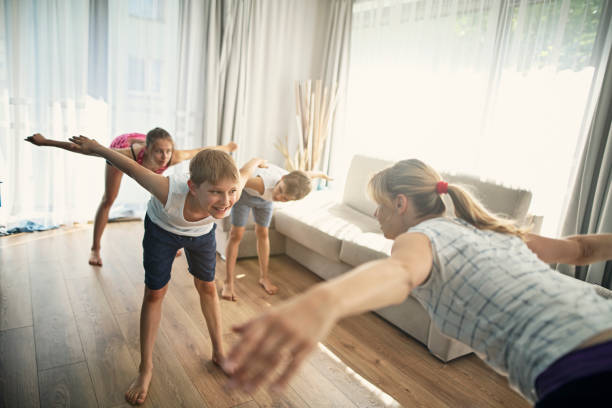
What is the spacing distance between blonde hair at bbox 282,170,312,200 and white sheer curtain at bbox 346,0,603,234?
5.19ft

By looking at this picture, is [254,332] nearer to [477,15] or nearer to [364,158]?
[364,158]

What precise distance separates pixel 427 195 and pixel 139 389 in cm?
141

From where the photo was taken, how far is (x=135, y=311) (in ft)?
7.58

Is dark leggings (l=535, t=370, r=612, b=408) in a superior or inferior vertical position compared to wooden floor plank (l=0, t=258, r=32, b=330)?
superior

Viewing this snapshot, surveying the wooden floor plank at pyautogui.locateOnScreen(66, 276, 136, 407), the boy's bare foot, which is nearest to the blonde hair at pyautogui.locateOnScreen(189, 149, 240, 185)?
the wooden floor plank at pyautogui.locateOnScreen(66, 276, 136, 407)

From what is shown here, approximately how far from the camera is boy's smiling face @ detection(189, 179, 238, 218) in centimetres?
143

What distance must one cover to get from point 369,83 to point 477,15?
124 cm

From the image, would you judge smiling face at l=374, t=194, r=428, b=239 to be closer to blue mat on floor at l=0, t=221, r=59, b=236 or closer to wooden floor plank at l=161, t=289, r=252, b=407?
wooden floor plank at l=161, t=289, r=252, b=407

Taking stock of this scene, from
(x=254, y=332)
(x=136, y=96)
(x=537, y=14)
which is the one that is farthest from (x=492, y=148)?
(x=136, y=96)

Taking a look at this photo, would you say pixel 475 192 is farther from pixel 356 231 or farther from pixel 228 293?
pixel 228 293

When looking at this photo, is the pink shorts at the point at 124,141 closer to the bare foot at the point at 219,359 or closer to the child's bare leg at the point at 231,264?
the child's bare leg at the point at 231,264

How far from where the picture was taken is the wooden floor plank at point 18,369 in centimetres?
156

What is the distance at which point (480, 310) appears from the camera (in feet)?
2.67

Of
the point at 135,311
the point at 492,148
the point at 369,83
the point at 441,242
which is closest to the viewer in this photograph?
the point at 441,242
